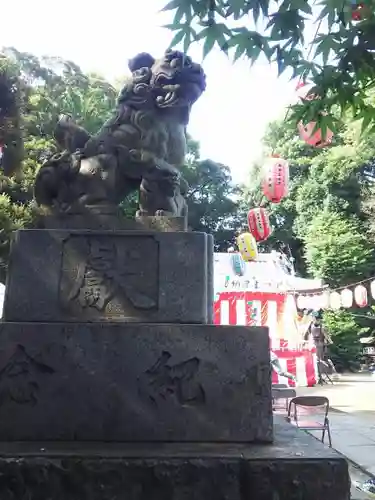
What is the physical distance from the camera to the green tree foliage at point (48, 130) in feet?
43.4

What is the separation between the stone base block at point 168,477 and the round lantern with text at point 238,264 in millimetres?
14564

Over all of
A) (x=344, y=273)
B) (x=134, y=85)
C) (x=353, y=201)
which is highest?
(x=353, y=201)

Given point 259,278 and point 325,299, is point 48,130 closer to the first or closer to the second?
point 259,278

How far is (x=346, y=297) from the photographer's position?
14992 millimetres

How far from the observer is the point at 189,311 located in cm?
264

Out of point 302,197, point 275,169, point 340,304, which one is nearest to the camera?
point 275,169

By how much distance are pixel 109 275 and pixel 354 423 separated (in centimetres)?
771

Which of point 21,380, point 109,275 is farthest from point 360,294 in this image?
point 21,380

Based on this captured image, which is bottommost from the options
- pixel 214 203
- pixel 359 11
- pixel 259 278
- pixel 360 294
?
pixel 359 11

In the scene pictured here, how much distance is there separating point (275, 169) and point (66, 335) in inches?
492

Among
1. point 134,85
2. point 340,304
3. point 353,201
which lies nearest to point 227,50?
point 134,85

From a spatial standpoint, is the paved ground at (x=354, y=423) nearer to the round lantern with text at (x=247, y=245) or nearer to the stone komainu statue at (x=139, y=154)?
the stone komainu statue at (x=139, y=154)

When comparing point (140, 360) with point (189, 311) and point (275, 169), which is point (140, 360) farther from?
point (275, 169)

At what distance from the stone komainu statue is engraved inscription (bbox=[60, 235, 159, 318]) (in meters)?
0.30
